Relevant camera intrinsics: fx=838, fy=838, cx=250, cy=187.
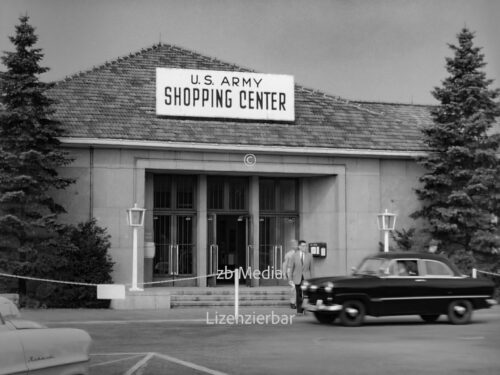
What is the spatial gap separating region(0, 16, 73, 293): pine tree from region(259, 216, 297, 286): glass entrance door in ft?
28.8

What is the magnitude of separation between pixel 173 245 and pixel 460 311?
→ 12669 millimetres

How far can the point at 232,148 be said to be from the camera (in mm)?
27297

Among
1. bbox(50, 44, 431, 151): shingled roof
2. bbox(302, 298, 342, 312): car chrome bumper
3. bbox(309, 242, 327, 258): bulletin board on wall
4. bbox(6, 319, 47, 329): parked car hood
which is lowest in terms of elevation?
bbox(302, 298, 342, 312): car chrome bumper

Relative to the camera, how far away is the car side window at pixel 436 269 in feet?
62.1

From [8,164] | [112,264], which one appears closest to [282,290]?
[112,264]

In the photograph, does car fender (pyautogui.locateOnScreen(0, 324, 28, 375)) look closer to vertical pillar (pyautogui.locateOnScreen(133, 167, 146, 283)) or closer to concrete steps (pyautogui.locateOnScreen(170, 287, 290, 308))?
concrete steps (pyautogui.locateOnScreen(170, 287, 290, 308))

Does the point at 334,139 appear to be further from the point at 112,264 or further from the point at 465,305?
the point at 465,305

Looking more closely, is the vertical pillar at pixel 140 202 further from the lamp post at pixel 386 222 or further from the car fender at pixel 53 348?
the car fender at pixel 53 348

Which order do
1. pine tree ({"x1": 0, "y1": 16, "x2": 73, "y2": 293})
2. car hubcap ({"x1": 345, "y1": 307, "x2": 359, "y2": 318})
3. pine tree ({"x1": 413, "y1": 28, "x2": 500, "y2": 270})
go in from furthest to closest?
1. pine tree ({"x1": 413, "y1": 28, "x2": 500, "y2": 270})
2. pine tree ({"x1": 0, "y1": 16, "x2": 73, "y2": 293})
3. car hubcap ({"x1": 345, "y1": 307, "x2": 359, "y2": 318})

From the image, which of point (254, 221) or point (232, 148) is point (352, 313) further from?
point (254, 221)

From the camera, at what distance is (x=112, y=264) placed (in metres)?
25.2

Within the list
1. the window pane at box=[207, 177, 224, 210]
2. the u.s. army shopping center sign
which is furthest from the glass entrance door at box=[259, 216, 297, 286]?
the u.s. army shopping center sign

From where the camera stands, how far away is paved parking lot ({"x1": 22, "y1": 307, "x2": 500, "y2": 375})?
11688 millimetres

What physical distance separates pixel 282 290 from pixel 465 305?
8969 millimetres
